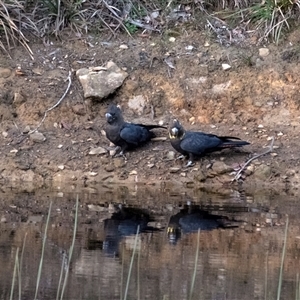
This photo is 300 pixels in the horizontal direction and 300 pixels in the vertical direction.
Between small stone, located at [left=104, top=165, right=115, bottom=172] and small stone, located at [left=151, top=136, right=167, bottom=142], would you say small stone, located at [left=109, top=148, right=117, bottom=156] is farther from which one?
small stone, located at [left=151, top=136, right=167, bottom=142]

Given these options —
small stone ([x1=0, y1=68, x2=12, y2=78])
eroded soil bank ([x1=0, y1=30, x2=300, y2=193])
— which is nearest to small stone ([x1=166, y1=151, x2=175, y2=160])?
eroded soil bank ([x1=0, y1=30, x2=300, y2=193])

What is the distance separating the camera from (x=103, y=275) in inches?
198

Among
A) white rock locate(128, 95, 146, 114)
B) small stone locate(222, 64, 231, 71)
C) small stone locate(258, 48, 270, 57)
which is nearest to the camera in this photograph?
white rock locate(128, 95, 146, 114)

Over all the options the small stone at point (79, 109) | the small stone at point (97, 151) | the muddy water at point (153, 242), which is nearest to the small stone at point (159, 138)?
the small stone at point (97, 151)

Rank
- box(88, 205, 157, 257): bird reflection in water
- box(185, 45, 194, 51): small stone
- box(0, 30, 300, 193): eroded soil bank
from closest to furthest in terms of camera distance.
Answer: box(88, 205, 157, 257): bird reflection in water < box(0, 30, 300, 193): eroded soil bank < box(185, 45, 194, 51): small stone

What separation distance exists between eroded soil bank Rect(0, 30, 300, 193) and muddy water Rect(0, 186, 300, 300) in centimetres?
37

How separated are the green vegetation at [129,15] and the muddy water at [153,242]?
260 cm

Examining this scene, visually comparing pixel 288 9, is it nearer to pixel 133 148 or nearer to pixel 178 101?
pixel 178 101

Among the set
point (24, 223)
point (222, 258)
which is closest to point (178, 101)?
point (24, 223)

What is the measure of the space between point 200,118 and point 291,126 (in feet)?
3.18

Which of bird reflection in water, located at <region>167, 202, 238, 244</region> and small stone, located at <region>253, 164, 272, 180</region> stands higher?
small stone, located at <region>253, 164, 272, 180</region>

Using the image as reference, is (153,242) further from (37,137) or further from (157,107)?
(157,107)

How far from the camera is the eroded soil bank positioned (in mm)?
7934

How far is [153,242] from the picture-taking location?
5836 mm
